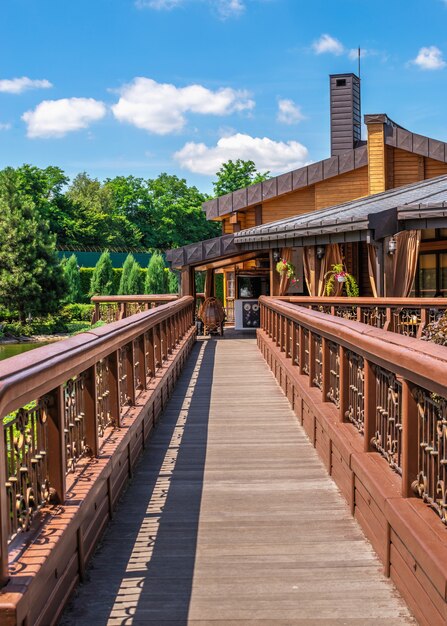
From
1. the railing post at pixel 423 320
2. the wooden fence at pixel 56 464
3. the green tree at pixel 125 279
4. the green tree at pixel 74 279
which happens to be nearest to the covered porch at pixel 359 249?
the railing post at pixel 423 320

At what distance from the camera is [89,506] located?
3883mm

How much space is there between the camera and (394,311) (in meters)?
11.1

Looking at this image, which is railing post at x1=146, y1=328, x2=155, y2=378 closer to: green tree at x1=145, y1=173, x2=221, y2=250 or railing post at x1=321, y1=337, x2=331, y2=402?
railing post at x1=321, y1=337, x2=331, y2=402

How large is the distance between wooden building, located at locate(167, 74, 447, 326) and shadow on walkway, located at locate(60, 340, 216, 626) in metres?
8.45

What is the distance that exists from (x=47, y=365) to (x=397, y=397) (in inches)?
73.6

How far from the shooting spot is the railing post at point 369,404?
4418mm

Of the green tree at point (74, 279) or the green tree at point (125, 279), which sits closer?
the green tree at point (74, 279)

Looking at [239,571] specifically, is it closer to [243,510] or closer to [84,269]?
[243,510]

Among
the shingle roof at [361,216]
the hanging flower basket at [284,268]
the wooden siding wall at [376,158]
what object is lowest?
A: the hanging flower basket at [284,268]

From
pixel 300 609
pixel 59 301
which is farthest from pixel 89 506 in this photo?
pixel 59 301

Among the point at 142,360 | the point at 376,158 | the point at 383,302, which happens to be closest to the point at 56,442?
the point at 142,360

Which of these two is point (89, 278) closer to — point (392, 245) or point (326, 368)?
point (392, 245)

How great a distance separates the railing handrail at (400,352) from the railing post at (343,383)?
10 centimetres

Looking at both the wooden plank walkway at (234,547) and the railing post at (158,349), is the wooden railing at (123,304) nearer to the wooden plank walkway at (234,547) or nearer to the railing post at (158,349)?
the railing post at (158,349)
